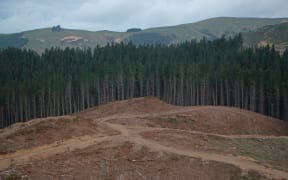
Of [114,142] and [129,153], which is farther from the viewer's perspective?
[114,142]

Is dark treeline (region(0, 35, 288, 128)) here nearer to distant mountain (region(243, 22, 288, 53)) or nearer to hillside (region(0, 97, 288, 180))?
hillside (region(0, 97, 288, 180))

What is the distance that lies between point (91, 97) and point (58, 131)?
164 ft

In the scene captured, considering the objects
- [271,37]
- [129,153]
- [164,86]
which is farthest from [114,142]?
[271,37]

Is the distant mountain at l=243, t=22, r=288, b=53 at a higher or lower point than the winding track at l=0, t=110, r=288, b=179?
higher

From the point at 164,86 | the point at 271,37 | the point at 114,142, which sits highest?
the point at 271,37

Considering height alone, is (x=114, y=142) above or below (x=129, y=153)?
above

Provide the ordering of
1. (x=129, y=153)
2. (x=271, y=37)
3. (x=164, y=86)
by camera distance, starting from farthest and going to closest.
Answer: (x=271, y=37) < (x=164, y=86) < (x=129, y=153)

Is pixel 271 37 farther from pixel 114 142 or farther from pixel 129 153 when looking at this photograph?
pixel 129 153

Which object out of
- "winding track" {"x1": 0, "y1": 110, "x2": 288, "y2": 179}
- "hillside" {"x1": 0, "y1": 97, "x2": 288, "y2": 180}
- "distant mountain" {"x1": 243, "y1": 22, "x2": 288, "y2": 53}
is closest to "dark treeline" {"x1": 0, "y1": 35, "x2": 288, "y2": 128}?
"hillside" {"x1": 0, "y1": 97, "x2": 288, "y2": 180}

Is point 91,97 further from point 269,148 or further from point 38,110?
point 269,148

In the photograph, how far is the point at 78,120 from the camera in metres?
35.8

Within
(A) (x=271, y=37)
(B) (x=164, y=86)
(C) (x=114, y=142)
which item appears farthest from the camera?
(A) (x=271, y=37)

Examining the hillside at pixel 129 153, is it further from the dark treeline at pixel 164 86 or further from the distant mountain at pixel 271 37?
the distant mountain at pixel 271 37

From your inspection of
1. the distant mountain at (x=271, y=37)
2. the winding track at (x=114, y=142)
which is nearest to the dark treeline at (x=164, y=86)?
the winding track at (x=114, y=142)
